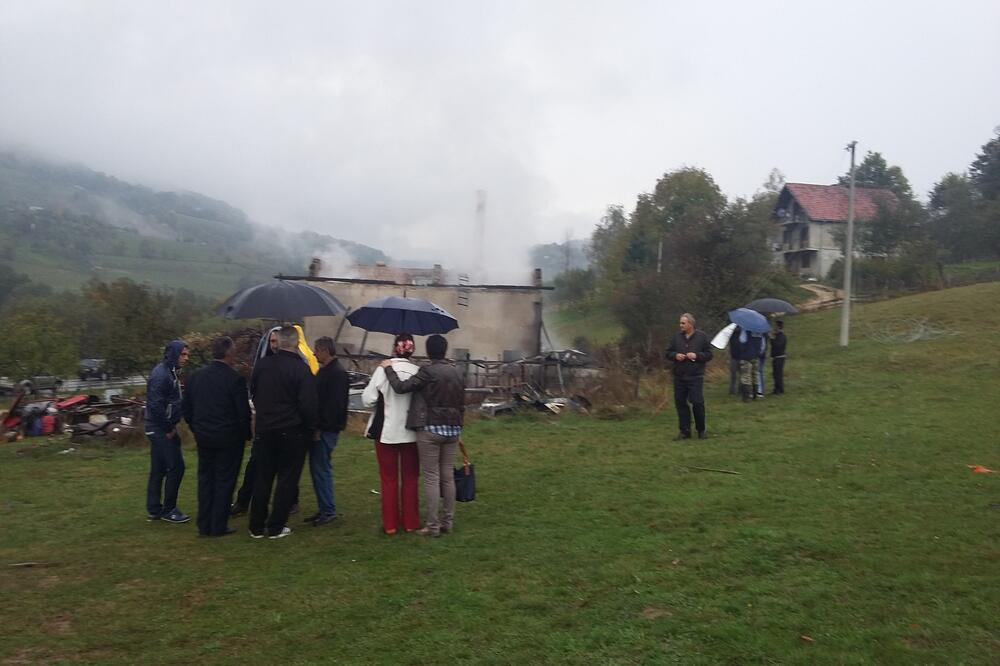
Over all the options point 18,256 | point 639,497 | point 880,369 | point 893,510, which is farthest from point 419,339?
point 18,256

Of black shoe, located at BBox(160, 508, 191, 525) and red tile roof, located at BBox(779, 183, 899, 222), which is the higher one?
red tile roof, located at BBox(779, 183, 899, 222)

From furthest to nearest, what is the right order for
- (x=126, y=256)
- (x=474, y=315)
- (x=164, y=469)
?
(x=126, y=256) < (x=474, y=315) < (x=164, y=469)

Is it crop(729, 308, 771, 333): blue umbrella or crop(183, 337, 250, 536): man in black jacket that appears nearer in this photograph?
crop(183, 337, 250, 536): man in black jacket

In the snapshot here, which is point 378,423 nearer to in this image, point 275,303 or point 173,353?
point 173,353

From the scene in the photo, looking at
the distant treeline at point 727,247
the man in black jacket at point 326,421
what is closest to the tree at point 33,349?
the distant treeline at point 727,247

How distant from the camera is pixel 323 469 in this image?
23.9ft

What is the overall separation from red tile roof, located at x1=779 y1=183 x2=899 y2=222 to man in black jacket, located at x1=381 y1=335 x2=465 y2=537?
160 feet

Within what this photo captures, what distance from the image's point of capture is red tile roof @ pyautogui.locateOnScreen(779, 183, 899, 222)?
5103 centimetres

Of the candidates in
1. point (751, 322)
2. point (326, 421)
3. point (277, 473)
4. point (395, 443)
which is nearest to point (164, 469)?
point (277, 473)

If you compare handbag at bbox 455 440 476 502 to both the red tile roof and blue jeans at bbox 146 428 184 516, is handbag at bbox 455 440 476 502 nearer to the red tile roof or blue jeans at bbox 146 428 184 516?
blue jeans at bbox 146 428 184 516

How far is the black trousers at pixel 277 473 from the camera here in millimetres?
6664

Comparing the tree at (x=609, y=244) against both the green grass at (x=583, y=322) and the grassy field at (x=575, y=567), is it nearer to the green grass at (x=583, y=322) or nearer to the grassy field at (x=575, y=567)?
the green grass at (x=583, y=322)

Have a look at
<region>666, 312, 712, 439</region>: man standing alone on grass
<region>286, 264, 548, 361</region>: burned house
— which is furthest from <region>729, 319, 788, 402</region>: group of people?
<region>286, 264, 548, 361</region>: burned house

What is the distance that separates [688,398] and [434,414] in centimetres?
548
